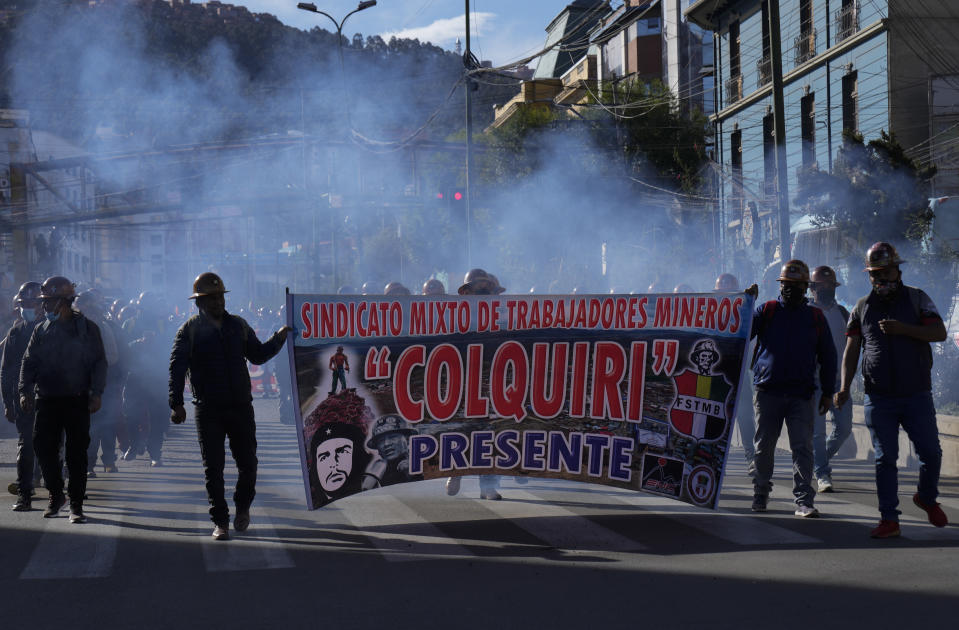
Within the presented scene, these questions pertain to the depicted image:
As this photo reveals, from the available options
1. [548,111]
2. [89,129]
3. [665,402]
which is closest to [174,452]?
[665,402]

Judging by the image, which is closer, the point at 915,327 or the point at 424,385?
the point at 915,327

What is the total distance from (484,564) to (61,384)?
380 centimetres

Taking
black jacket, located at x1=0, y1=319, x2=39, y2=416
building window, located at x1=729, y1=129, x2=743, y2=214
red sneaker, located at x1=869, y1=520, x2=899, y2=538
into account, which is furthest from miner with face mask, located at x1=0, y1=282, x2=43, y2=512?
building window, located at x1=729, y1=129, x2=743, y2=214

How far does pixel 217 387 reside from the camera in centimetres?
736

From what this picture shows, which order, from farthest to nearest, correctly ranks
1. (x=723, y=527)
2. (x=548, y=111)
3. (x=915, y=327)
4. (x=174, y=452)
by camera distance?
(x=548, y=111)
(x=174, y=452)
(x=723, y=527)
(x=915, y=327)

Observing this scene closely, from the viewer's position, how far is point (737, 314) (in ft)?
26.0

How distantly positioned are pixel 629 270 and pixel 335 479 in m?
31.6

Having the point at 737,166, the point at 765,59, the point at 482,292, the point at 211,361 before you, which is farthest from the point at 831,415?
the point at 737,166

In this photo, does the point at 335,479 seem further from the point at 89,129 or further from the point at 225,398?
the point at 89,129

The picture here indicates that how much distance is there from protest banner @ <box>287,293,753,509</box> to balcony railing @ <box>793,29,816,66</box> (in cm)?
2282

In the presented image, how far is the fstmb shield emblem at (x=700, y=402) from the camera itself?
7812mm

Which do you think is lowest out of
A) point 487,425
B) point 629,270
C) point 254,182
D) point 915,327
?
point 487,425

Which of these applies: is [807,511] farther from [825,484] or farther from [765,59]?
[765,59]

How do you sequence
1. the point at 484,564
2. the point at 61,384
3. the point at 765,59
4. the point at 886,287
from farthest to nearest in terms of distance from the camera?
the point at 765,59, the point at 61,384, the point at 886,287, the point at 484,564
